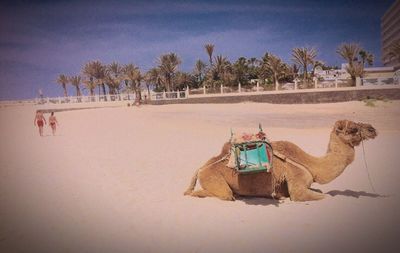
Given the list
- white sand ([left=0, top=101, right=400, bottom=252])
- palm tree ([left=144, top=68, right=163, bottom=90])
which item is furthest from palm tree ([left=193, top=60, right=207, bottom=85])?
white sand ([left=0, top=101, right=400, bottom=252])

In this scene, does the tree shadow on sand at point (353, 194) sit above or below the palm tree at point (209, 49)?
below

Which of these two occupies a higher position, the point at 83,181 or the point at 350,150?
the point at 350,150

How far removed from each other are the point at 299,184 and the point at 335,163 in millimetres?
537

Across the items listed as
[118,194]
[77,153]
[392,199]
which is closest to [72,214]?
[118,194]

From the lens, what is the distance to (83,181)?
7.03 metres

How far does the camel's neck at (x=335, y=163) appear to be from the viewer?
16.3ft

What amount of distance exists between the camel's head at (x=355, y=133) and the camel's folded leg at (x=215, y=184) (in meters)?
1.67

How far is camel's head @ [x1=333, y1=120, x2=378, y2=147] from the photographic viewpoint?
16.1 feet

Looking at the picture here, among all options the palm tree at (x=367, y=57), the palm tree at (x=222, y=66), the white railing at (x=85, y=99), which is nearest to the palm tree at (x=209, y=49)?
the palm tree at (x=222, y=66)

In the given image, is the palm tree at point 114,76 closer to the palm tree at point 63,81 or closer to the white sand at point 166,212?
the palm tree at point 63,81

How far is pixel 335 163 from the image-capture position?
16.3 ft

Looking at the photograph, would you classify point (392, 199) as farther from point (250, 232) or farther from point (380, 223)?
point (250, 232)

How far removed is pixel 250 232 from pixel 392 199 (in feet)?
6.99

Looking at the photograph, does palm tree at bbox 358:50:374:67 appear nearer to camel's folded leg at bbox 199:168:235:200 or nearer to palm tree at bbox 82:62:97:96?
palm tree at bbox 82:62:97:96
